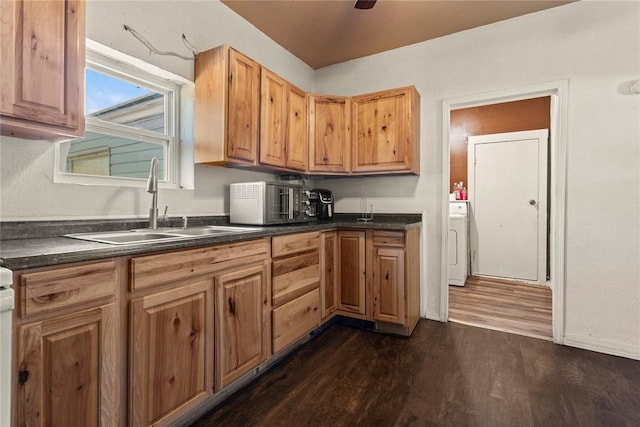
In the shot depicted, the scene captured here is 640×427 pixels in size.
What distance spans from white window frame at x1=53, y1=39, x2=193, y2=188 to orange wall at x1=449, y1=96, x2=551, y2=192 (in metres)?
3.54

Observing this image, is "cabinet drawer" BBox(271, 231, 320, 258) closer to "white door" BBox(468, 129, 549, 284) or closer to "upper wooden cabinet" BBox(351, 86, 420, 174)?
"upper wooden cabinet" BBox(351, 86, 420, 174)

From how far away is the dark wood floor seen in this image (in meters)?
1.52

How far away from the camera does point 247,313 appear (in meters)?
1.71

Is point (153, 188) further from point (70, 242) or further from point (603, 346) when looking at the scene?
Result: point (603, 346)

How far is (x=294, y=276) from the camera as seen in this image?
83.5 inches

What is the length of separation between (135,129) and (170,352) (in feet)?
4.66

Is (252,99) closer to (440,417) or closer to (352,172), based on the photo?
(352,172)

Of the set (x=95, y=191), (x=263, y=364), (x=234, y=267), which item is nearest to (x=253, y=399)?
(x=263, y=364)

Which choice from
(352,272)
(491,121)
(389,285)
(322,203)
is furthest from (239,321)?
(491,121)

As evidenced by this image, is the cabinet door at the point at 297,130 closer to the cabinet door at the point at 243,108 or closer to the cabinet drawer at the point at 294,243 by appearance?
the cabinet door at the point at 243,108

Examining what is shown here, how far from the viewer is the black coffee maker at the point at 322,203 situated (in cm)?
286

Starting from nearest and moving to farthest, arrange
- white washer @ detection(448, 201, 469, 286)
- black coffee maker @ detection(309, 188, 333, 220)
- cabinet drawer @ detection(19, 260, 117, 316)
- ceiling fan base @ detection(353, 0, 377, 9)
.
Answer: cabinet drawer @ detection(19, 260, 117, 316), ceiling fan base @ detection(353, 0, 377, 9), black coffee maker @ detection(309, 188, 333, 220), white washer @ detection(448, 201, 469, 286)

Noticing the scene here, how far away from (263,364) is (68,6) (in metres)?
2.04

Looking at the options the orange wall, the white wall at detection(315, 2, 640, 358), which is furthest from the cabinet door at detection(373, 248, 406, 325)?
the orange wall
